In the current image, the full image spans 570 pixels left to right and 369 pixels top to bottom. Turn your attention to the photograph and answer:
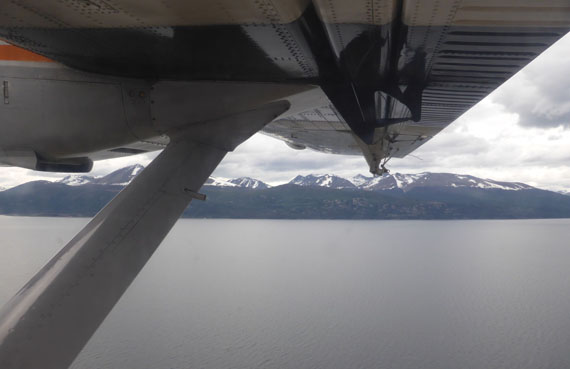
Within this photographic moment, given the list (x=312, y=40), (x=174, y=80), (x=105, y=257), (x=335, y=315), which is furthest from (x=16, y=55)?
(x=335, y=315)

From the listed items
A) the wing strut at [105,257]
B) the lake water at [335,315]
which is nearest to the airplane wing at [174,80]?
the wing strut at [105,257]

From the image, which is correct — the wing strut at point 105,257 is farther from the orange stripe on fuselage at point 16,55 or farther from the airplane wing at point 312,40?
the orange stripe on fuselage at point 16,55

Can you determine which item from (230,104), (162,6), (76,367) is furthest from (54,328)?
(76,367)

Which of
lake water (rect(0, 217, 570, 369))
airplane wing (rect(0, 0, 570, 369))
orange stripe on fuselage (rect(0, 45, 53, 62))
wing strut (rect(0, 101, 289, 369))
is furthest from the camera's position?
lake water (rect(0, 217, 570, 369))

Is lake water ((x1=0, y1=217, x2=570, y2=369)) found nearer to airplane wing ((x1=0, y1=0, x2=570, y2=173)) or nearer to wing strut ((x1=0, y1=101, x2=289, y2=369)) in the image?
wing strut ((x1=0, y1=101, x2=289, y2=369))

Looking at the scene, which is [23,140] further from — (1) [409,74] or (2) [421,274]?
(2) [421,274]

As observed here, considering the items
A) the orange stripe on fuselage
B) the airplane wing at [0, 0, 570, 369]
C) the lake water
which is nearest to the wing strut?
the airplane wing at [0, 0, 570, 369]
